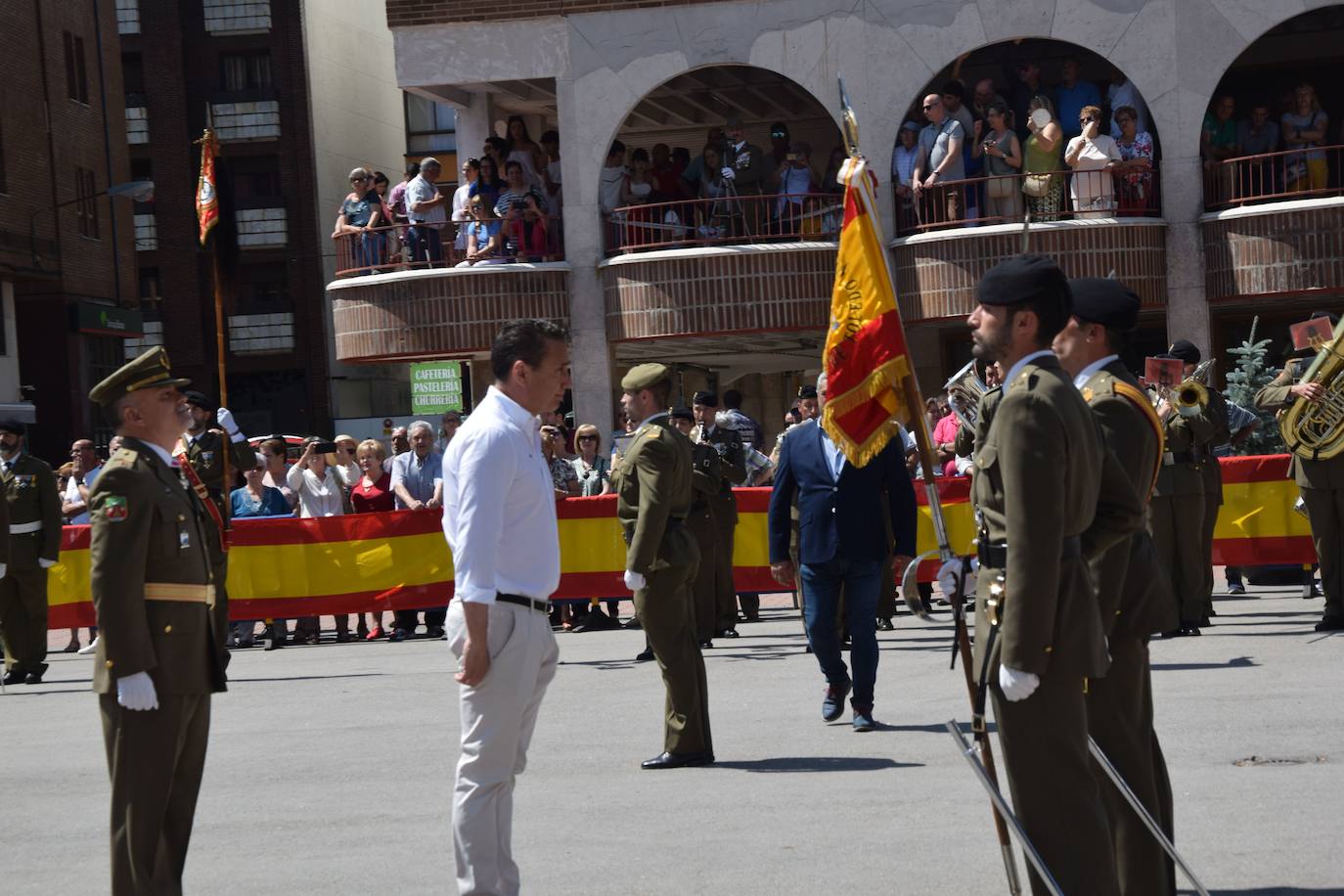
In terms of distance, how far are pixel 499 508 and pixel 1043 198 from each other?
19752 mm

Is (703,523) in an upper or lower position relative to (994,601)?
lower

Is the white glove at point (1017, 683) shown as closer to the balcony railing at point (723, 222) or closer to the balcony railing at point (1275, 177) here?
the balcony railing at point (1275, 177)

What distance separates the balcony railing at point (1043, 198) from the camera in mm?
24734

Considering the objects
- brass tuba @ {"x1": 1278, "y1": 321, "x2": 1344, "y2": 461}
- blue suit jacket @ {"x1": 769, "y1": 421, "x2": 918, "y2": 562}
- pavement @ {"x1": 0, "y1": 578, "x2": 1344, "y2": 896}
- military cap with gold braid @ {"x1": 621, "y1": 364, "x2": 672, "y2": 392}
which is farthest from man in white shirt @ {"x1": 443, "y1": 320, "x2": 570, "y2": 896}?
brass tuba @ {"x1": 1278, "y1": 321, "x2": 1344, "y2": 461}

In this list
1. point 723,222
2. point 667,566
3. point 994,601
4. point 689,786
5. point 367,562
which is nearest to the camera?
point 994,601

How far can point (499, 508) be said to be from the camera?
19.9ft

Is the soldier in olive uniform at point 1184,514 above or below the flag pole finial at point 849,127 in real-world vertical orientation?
below

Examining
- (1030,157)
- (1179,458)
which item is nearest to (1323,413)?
(1179,458)

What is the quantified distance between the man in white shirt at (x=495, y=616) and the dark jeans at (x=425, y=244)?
2081 cm

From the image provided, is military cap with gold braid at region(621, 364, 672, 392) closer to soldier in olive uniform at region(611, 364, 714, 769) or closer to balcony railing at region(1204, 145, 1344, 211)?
soldier in olive uniform at region(611, 364, 714, 769)

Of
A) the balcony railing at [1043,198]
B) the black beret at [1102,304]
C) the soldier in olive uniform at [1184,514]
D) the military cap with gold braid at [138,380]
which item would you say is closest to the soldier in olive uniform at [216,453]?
the soldier in olive uniform at [1184,514]

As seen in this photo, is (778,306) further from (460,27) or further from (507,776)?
(507,776)

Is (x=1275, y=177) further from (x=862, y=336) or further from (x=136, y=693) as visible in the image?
(x=136, y=693)

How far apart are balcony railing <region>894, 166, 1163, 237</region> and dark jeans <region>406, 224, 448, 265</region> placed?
6666 millimetres
